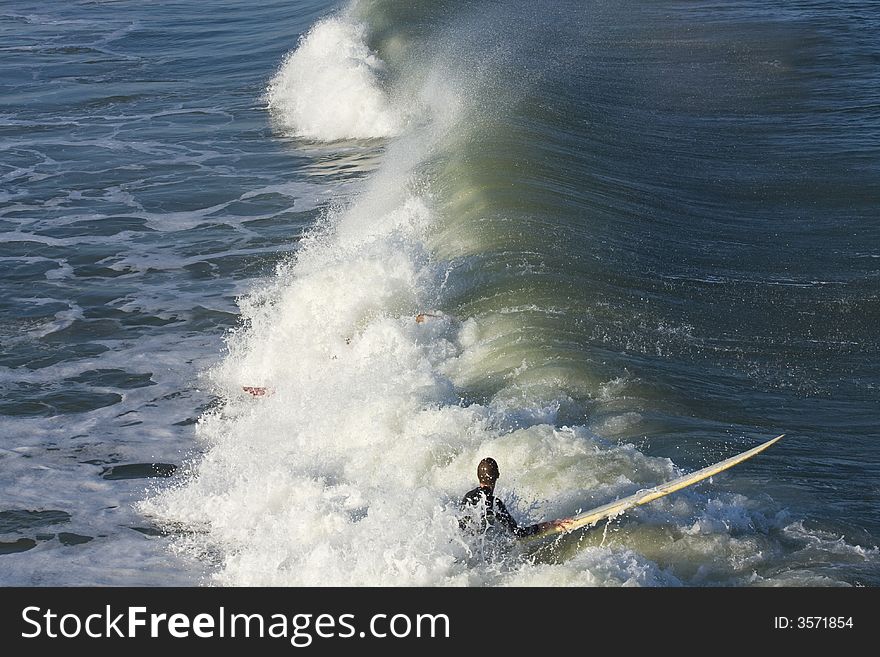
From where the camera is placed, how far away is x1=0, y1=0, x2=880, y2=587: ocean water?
10398 millimetres

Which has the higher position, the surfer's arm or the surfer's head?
the surfer's head

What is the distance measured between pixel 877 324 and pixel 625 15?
21.4 metres

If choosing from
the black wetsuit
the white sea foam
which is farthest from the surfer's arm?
the white sea foam

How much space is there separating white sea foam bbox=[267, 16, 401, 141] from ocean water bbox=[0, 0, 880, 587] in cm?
15

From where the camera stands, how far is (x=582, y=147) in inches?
838

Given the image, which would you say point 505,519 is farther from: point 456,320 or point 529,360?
point 456,320

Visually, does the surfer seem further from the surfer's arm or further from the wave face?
the wave face

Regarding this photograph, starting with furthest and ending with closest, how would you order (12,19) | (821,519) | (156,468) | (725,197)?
1. (12,19)
2. (725,197)
3. (156,468)
4. (821,519)

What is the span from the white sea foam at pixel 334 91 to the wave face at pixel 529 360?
227 centimetres

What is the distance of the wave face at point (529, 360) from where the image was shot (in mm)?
9773

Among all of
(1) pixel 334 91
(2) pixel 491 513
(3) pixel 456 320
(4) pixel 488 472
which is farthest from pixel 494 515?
(1) pixel 334 91
